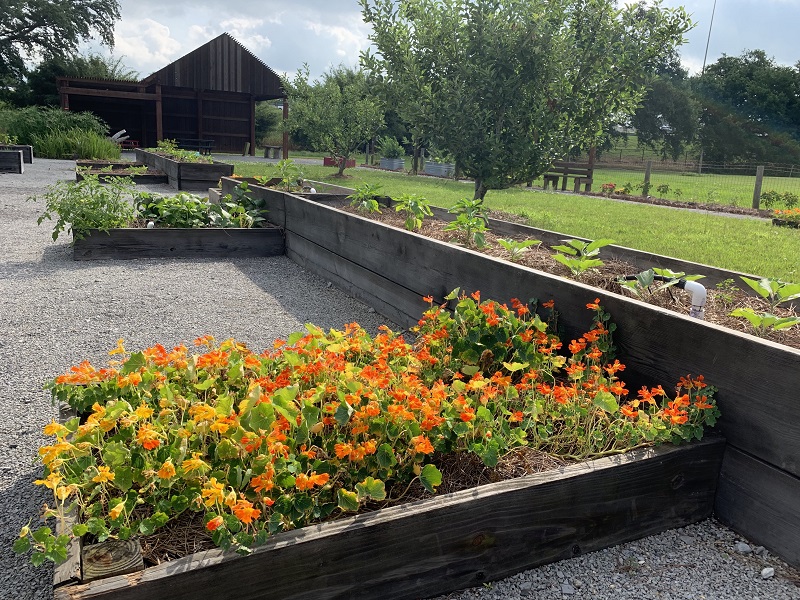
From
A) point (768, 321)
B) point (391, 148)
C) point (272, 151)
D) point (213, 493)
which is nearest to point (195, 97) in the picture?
point (272, 151)

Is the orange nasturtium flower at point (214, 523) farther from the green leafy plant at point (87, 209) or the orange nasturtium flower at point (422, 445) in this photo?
the green leafy plant at point (87, 209)

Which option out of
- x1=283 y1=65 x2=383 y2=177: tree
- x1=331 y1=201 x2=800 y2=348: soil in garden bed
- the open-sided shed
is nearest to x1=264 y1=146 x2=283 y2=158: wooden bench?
the open-sided shed

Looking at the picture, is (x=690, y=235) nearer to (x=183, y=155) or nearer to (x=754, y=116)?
(x=183, y=155)

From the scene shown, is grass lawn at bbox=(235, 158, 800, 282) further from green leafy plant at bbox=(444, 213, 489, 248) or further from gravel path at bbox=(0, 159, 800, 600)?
gravel path at bbox=(0, 159, 800, 600)

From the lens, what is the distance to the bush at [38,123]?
20.1 m

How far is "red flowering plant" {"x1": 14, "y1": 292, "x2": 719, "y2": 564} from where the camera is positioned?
1.64 meters

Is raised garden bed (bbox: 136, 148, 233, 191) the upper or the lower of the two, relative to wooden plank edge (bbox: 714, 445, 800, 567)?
upper

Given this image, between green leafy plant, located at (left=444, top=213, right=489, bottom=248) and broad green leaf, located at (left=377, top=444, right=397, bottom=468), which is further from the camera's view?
green leafy plant, located at (left=444, top=213, right=489, bottom=248)

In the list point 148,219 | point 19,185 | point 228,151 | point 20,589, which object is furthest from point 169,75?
point 20,589

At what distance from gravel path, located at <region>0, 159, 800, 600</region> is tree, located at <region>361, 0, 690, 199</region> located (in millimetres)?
2423

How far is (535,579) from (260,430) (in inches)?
36.8

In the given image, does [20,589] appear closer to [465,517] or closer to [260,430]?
[260,430]

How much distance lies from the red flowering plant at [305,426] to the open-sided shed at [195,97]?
25430 millimetres

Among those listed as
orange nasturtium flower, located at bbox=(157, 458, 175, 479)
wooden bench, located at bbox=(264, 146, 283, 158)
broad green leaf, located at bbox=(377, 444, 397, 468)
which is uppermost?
wooden bench, located at bbox=(264, 146, 283, 158)
